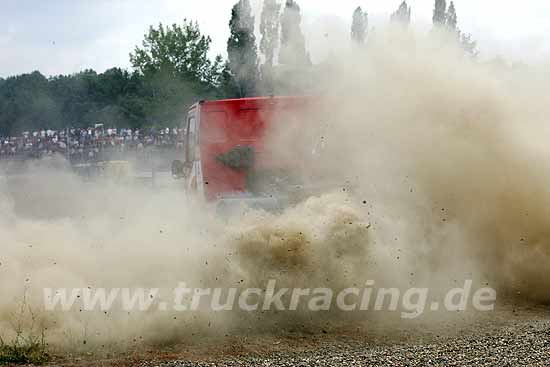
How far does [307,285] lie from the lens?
684 cm

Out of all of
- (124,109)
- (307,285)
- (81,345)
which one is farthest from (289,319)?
(124,109)

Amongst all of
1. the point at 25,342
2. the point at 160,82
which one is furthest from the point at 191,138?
the point at 160,82

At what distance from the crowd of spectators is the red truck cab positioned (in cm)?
1927

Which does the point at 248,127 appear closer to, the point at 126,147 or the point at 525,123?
the point at 525,123

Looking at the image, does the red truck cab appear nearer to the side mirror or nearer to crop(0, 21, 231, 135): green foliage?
the side mirror

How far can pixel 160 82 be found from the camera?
40125 mm

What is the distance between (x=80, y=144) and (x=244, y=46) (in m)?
20.8

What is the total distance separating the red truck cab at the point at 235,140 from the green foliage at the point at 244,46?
5.72ft

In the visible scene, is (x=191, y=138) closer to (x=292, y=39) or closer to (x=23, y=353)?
(x=292, y=39)

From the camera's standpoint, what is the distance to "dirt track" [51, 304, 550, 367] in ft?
17.8

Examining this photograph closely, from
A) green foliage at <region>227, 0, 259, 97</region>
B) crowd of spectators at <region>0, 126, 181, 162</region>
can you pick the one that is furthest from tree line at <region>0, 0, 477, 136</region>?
crowd of spectators at <region>0, 126, 181, 162</region>

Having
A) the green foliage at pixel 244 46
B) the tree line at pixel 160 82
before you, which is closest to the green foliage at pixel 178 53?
the tree line at pixel 160 82

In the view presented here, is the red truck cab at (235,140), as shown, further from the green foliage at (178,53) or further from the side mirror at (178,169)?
the green foliage at (178,53)

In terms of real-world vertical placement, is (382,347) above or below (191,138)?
below
